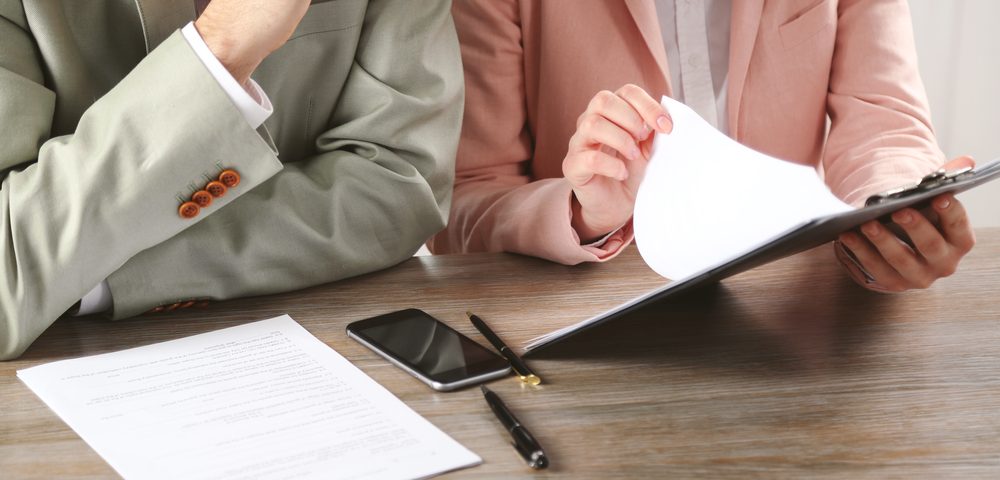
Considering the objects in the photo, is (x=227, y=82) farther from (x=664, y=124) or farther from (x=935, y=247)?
(x=935, y=247)

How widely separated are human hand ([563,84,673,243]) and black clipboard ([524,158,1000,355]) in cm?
22

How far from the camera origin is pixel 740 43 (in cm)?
145

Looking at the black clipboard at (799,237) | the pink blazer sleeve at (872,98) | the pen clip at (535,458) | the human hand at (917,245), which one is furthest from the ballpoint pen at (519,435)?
the pink blazer sleeve at (872,98)

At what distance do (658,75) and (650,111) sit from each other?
55 centimetres

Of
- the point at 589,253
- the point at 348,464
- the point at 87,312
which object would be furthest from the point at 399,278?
the point at 348,464

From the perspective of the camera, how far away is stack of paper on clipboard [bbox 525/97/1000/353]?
0.75 m

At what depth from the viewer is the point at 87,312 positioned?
0.93 meters

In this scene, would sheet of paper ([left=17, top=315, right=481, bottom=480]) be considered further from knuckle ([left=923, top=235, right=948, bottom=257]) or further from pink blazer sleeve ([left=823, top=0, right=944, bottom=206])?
pink blazer sleeve ([left=823, top=0, right=944, bottom=206])

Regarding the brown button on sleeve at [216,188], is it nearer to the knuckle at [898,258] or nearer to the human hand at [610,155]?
the human hand at [610,155]

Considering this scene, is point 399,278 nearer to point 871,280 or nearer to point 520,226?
point 520,226

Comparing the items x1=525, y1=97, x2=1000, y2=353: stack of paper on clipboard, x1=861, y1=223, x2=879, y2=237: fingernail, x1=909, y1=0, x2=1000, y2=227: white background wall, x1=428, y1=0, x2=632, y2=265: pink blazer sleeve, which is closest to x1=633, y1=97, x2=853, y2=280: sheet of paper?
x1=525, y1=97, x2=1000, y2=353: stack of paper on clipboard

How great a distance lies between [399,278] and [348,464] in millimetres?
458

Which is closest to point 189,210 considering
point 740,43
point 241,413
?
point 241,413

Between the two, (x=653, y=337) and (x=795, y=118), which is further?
(x=795, y=118)
